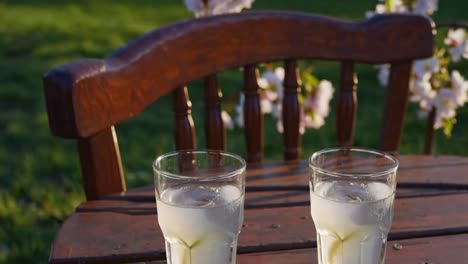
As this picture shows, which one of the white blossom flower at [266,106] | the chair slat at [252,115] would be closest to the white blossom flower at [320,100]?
the white blossom flower at [266,106]

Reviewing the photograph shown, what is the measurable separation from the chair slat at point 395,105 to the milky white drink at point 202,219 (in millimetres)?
794

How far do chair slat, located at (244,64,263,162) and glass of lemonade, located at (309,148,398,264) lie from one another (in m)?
0.61

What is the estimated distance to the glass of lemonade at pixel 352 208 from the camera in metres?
0.85

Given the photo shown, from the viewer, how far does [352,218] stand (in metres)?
0.85

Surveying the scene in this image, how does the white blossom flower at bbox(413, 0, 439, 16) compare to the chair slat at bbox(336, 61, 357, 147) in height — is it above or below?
above

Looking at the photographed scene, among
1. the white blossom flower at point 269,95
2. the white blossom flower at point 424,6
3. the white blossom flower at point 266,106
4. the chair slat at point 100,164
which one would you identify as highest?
the white blossom flower at point 424,6

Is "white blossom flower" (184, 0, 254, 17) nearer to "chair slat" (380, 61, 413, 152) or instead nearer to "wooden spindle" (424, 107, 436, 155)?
"chair slat" (380, 61, 413, 152)

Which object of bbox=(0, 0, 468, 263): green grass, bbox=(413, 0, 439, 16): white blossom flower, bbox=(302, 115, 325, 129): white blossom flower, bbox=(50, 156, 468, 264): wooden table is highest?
bbox=(413, 0, 439, 16): white blossom flower

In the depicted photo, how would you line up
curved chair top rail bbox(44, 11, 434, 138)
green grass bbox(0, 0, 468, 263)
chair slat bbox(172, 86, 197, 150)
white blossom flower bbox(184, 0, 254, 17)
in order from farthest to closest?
1. green grass bbox(0, 0, 468, 263)
2. white blossom flower bbox(184, 0, 254, 17)
3. chair slat bbox(172, 86, 197, 150)
4. curved chair top rail bbox(44, 11, 434, 138)

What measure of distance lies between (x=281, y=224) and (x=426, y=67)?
130 centimetres

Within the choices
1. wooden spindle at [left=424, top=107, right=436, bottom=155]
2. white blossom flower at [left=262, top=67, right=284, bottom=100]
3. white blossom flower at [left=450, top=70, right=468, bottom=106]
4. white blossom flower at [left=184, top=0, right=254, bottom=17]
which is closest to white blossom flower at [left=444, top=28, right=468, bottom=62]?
white blossom flower at [left=450, top=70, right=468, bottom=106]

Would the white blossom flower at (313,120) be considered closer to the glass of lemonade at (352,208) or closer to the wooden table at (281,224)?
the wooden table at (281,224)

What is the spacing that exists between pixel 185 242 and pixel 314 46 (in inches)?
28.8

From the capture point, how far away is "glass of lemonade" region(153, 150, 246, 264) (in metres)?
0.84
